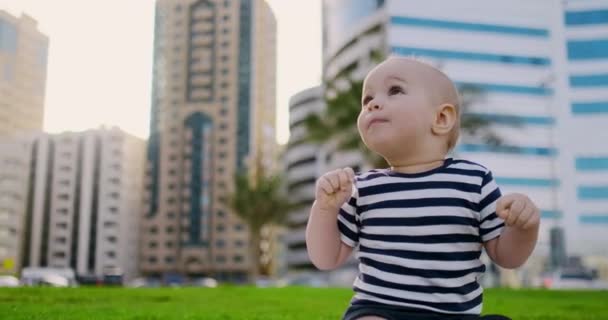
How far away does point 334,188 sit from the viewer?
210cm

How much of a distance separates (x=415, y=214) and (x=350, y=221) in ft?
0.92

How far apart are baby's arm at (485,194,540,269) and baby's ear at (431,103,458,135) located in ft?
1.25

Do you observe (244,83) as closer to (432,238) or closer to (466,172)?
(466,172)

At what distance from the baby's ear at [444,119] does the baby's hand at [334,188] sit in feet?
1.25

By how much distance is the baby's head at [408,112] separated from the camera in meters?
2.18

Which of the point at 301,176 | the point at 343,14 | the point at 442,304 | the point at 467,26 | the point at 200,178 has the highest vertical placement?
the point at 343,14

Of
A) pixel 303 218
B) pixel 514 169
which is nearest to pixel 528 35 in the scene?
pixel 514 169

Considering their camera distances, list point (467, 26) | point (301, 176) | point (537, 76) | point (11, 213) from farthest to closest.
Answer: point (301, 176), point (537, 76), point (467, 26), point (11, 213)

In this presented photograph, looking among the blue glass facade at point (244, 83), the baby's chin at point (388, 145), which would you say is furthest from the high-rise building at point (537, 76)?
the baby's chin at point (388, 145)

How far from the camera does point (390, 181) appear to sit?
86.5 inches

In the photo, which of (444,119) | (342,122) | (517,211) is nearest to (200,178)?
(342,122)

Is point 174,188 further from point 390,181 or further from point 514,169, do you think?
point 390,181

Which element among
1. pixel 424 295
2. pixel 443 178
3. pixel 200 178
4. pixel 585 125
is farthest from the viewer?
pixel 200 178

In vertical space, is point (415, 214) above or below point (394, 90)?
below
